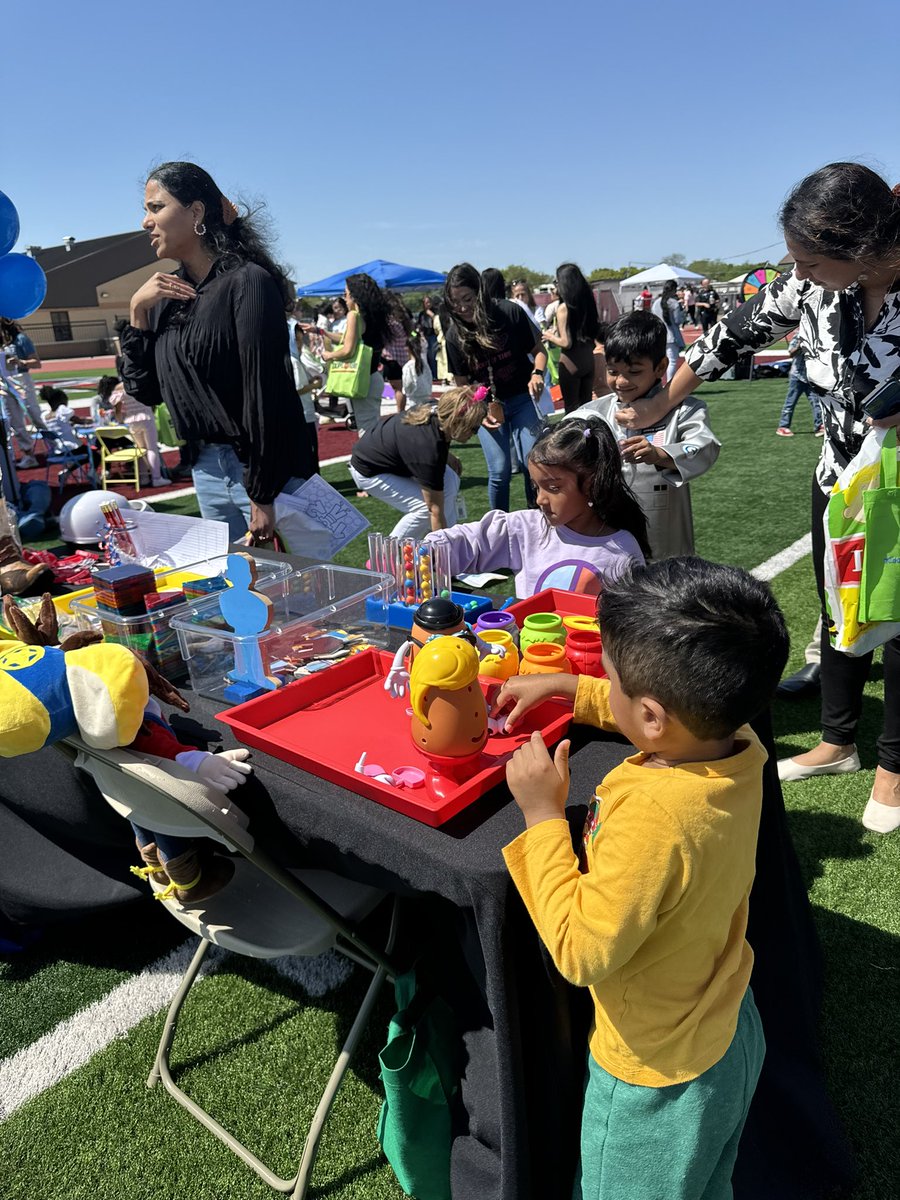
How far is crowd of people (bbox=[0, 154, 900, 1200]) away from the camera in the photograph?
3.59ft

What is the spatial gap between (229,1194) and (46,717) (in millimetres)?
1190

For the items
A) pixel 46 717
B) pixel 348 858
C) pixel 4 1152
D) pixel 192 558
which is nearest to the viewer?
pixel 46 717

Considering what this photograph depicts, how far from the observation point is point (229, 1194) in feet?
5.66

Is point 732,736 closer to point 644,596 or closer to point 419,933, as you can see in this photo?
point 644,596

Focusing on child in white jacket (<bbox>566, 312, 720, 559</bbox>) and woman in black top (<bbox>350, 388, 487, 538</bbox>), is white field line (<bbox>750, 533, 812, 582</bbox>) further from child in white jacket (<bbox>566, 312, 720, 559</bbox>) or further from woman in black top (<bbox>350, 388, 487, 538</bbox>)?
child in white jacket (<bbox>566, 312, 720, 559</bbox>)

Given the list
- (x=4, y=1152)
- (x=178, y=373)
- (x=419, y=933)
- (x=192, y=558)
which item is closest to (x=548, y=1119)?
(x=419, y=933)

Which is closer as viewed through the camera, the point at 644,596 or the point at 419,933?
the point at 644,596

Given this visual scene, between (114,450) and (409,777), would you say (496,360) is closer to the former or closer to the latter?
(409,777)

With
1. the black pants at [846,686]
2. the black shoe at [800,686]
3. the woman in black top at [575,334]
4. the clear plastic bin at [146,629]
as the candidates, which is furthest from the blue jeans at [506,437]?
the clear plastic bin at [146,629]

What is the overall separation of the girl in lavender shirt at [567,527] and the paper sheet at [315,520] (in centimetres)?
71

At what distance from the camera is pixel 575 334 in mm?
6641

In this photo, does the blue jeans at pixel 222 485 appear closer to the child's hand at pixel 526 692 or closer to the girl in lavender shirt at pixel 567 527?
the girl in lavender shirt at pixel 567 527

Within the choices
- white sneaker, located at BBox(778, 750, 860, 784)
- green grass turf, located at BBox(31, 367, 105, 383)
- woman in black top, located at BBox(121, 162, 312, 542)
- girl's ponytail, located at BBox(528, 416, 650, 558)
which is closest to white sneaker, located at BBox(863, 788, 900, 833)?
white sneaker, located at BBox(778, 750, 860, 784)

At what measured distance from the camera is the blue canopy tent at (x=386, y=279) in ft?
56.0
